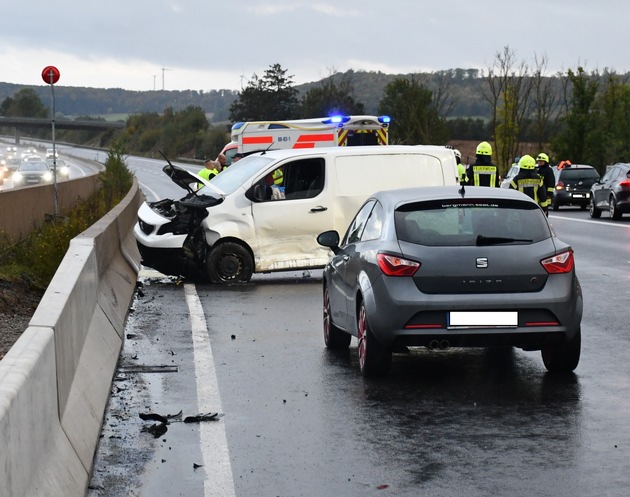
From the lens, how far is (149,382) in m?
9.63

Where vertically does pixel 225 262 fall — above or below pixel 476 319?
below

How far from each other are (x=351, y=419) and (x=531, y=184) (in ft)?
37.6

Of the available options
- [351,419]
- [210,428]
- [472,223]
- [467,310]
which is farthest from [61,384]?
[472,223]

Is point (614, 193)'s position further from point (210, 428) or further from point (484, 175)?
point (210, 428)

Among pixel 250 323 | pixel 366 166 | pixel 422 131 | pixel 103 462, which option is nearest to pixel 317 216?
pixel 366 166

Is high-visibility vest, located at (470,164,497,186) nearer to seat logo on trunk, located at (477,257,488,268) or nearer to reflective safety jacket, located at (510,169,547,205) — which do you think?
reflective safety jacket, located at (510,169,547,205)

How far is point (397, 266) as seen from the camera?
9406 millimetres

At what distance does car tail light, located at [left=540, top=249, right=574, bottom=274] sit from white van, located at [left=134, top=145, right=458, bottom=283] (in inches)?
314

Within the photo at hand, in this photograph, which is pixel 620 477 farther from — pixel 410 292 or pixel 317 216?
pixel 317 216

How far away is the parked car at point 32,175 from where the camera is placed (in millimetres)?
65713

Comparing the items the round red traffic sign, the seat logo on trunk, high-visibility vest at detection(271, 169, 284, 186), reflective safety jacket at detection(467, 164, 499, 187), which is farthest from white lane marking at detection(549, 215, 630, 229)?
the seat logo on trunk

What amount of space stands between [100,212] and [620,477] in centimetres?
2274

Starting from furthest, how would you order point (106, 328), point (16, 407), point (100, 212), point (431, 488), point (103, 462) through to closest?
point (100, 212) → point (106, 328) → point (103, 462) → point (431, 488) → point (16, 407)

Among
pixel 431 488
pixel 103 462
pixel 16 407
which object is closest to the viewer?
pixel 16 407
